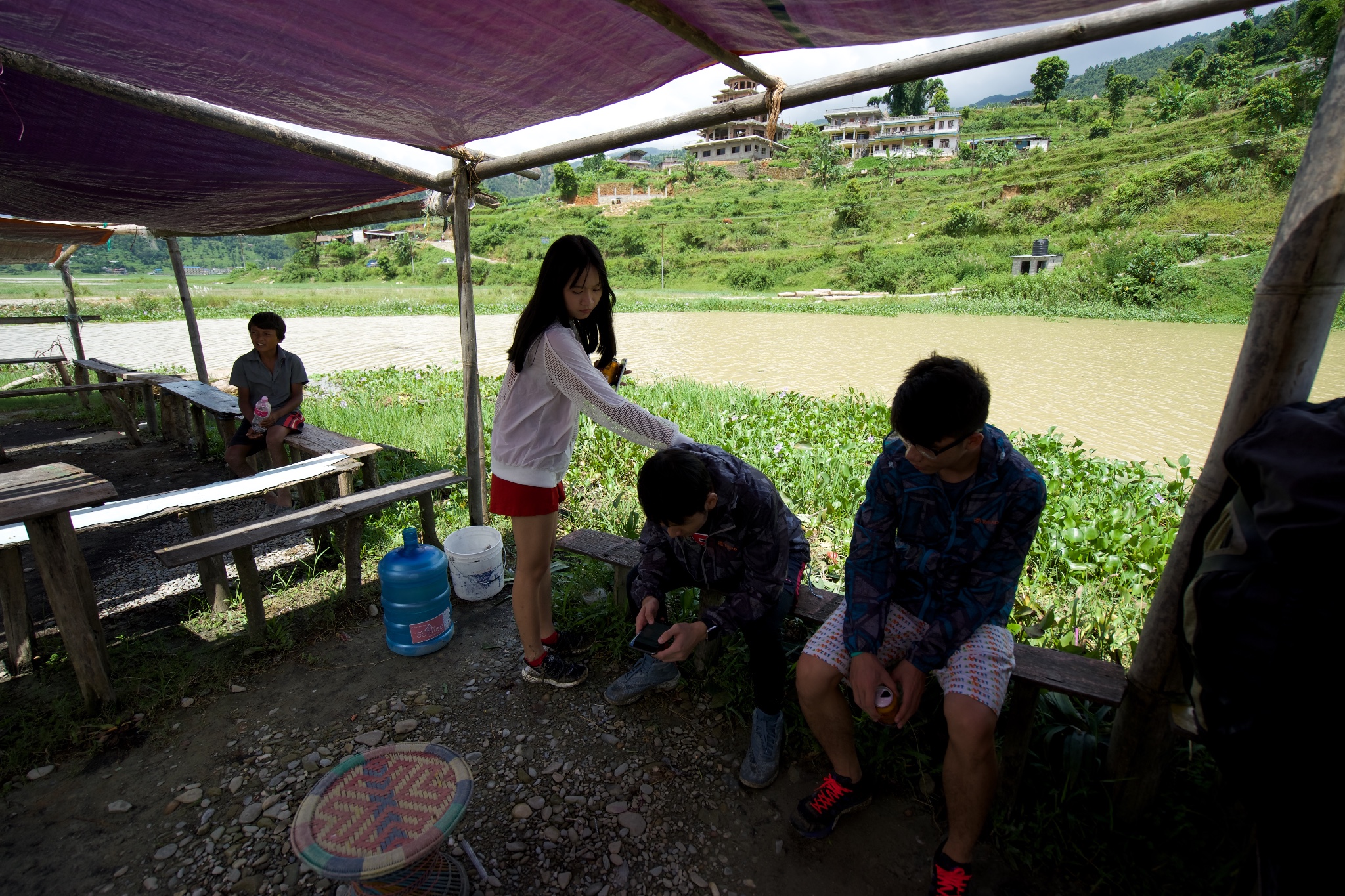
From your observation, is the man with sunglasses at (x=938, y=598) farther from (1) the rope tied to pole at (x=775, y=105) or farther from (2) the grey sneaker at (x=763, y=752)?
(1) the rope tied to pole at (x=775, y=105)

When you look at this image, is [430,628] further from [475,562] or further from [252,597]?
[252,597]

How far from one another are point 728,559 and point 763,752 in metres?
0.65

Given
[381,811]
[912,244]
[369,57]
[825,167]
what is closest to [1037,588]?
[381,811]

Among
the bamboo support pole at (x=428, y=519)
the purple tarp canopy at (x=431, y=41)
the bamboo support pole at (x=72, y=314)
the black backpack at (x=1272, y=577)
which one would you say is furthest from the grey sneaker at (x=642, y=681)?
the bamboo support pole at (x=72, y=314)

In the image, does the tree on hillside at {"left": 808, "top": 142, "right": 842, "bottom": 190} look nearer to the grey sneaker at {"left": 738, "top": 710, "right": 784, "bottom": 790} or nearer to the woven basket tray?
the grey sneaker at {"left": 738, "top": 710, "right": 784, "bottom": 790}

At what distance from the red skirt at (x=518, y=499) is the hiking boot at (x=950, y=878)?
1.64m

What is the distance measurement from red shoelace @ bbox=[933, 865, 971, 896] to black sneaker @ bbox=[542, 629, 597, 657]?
1.55 meters

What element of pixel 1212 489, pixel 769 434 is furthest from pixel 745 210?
pixel 1212 489

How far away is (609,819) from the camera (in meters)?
1.96

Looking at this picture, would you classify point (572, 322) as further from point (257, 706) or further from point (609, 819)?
point (257, 706)

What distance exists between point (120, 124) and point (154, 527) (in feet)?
8.19

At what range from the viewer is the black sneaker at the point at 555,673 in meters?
2.52

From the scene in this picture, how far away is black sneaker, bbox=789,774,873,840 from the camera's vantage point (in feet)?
6.13

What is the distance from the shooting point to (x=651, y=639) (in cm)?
202
